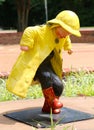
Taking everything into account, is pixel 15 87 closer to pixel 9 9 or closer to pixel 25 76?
pixel 25 76

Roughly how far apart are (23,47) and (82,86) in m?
2.53

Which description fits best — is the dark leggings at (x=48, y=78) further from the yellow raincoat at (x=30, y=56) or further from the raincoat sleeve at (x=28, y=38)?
the raincoat sleeve at (x=28, y=38)

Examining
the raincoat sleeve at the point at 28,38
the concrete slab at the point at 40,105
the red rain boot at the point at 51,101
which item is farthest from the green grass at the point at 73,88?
the raincoat sleeve at the point at 28,38

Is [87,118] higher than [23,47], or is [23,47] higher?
[23,47]

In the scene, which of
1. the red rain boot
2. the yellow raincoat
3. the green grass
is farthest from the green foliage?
the yellow raincoat

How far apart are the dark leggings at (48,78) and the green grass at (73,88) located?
1.66 m

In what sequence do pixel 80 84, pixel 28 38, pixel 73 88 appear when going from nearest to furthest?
pixel 28 38
pixel 73 88
pixel 80 84

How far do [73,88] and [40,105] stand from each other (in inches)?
55.5

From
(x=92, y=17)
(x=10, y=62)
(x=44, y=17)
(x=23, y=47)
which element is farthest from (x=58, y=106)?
(x=44, y=17)

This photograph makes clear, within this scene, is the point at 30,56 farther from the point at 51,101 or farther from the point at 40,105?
the point at 40,105

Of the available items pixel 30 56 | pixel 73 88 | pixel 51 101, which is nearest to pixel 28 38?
pixel 30 56

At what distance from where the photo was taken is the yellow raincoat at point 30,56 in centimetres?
495

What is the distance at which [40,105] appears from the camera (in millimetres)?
5941

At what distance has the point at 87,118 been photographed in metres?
5.10
